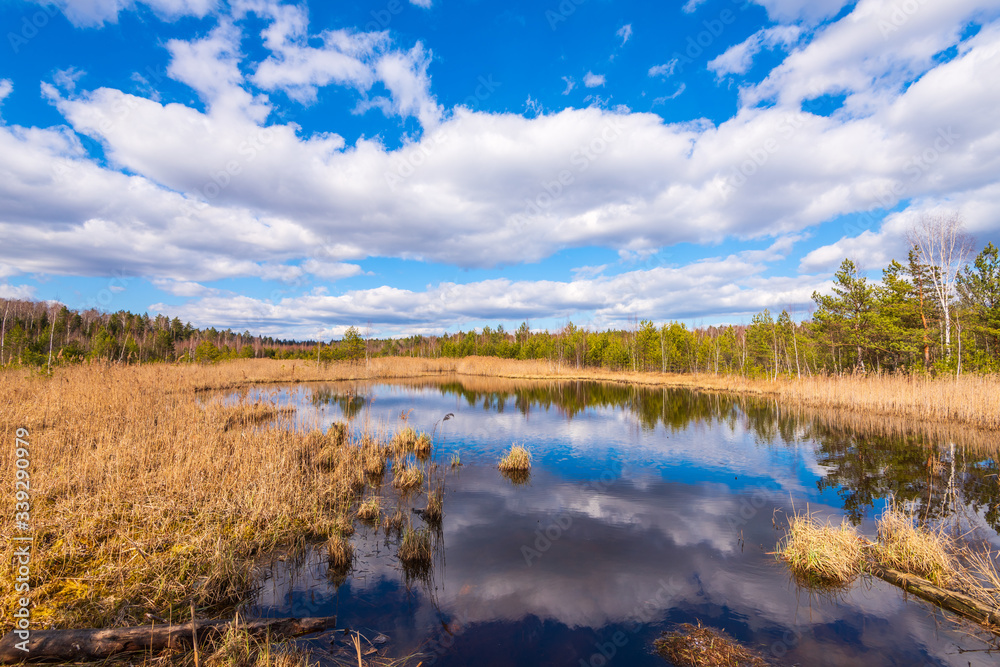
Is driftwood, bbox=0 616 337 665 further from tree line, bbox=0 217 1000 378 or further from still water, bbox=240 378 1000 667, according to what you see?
tree line, bbox=0 217 1000 378

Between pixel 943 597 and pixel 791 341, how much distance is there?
46789 mm

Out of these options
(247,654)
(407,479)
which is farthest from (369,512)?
(247,654)

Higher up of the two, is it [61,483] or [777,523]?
[61,483]

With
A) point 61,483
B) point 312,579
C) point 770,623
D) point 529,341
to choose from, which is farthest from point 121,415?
point 529,341

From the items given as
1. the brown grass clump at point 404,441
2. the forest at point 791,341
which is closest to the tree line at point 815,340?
the forest at point 791,341

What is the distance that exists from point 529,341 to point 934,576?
204 ft

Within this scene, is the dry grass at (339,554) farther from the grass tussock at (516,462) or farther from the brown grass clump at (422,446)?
the brown grass clump at (422,446)

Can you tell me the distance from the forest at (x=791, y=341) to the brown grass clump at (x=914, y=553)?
18896mm

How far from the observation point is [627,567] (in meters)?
7.13

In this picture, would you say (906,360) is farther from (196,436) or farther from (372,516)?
(196,436)

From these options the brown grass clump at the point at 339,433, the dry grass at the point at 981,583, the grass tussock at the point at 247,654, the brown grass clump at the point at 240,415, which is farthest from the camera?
the brown grass clump at the point at 339,433

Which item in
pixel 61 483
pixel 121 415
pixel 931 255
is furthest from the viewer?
pixel 931 255

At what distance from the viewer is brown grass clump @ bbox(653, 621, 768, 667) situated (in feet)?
15.6

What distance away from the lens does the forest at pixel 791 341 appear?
22.6m
